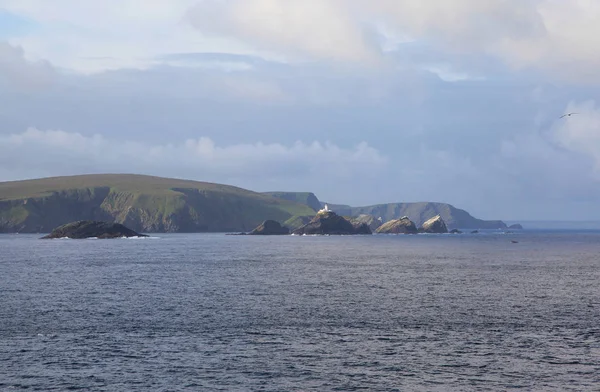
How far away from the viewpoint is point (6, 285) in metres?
110

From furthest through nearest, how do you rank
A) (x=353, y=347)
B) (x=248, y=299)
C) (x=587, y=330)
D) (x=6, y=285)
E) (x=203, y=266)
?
(x=203, y=266) < (x=6, y=285) < (x=248, y=299) < (x=587, y=330) < (x=353, y=347)

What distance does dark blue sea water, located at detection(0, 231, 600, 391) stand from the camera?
48.0 meters

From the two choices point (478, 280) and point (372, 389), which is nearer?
point (372, 389)

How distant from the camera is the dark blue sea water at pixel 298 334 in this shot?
4803 centimetres

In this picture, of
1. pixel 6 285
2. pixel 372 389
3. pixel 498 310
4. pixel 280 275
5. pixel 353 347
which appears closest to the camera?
pixel 372 389

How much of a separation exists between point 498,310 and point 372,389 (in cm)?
4013

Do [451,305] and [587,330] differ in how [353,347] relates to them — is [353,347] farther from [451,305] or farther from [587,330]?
[451,305]

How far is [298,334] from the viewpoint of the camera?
211 ft

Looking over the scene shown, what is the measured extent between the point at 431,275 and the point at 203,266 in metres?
52.5

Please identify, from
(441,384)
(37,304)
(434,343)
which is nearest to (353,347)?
(434,343)

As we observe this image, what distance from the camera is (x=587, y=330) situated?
66062 millimetres

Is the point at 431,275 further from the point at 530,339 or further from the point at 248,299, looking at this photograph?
the point at 530,339

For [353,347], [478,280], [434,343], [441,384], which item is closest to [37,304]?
[353,347]

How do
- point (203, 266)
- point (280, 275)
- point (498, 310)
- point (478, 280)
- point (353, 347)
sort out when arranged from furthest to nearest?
point (203, 266)
point (280, 275)
point (478, 280)
point (498, 310)
point (353, 347)
